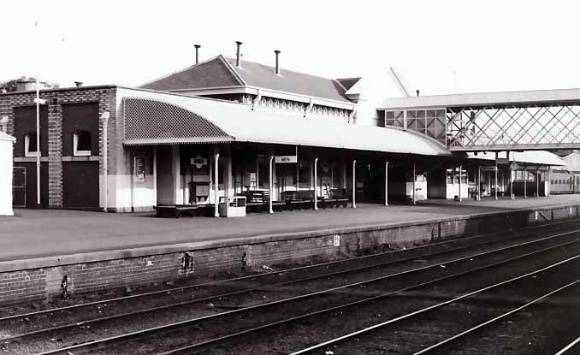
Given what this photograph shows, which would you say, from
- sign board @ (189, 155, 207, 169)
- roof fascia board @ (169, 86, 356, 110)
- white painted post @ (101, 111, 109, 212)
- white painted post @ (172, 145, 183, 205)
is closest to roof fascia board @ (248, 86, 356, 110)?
roof fascia board @ (169, 86, 356, 110)

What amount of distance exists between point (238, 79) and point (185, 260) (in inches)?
902

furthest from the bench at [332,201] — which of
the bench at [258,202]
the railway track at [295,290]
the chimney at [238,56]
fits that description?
the chimney at [238,56]

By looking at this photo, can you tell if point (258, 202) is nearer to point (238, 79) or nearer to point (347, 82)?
point (238, 79)

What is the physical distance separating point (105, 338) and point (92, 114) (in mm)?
16284

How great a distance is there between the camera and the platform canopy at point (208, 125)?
2192cm

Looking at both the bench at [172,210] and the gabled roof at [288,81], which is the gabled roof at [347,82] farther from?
the bench at [172,210]

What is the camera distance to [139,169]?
23.4 m

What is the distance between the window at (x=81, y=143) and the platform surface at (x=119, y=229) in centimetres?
225

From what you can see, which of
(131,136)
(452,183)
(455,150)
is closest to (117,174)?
(131,136)

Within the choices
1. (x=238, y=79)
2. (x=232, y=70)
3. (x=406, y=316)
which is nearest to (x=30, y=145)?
(x=238, y=79)

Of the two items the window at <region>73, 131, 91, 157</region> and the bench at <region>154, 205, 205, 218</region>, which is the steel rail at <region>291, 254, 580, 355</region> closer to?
the bench at <region>154, 205, 205, 218</region>

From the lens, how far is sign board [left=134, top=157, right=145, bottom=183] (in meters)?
23.3

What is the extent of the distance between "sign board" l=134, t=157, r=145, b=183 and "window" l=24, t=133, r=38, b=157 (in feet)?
13.7

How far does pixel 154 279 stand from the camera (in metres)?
12.4
